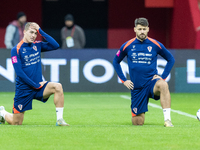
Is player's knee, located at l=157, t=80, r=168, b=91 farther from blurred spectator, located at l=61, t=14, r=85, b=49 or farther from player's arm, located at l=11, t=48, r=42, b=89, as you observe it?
blurred spectator, located at l=61, t=14, r=85, b=49

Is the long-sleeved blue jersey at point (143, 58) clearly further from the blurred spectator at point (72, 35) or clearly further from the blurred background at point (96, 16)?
the blurred background at point (96, 16)

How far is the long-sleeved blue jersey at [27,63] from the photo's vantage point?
6887mm

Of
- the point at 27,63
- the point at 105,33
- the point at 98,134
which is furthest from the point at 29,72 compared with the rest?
the point at 105,33

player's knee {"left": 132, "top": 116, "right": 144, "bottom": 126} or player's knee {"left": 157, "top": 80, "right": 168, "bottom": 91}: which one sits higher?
player's knee {"left": 157, "top": 80, "right": 168, "bottom": 91}

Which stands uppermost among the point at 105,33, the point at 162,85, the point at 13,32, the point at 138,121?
the point at 13,32

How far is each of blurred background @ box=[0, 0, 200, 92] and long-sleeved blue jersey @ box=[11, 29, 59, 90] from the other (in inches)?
250

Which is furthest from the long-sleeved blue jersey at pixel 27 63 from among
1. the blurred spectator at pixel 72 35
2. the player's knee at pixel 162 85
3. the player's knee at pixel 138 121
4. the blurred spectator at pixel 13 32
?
the blurred spectator at pixel 13 32

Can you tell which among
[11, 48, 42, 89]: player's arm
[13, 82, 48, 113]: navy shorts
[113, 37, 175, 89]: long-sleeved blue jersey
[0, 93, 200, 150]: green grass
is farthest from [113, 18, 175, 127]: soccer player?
[11, 48, 42, 89]: player's arm

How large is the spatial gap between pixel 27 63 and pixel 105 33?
13.5 meters

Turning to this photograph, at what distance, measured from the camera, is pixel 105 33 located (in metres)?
20.3

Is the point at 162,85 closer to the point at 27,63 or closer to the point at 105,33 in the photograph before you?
the point at 27,63

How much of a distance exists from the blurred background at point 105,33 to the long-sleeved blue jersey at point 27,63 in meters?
6.36

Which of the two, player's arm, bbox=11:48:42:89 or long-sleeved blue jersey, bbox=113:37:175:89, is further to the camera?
long-sleeved blue jersey, bbox=113:37:175:89

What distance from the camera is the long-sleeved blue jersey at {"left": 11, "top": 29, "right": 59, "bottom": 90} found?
689 centimetres
